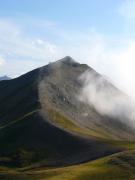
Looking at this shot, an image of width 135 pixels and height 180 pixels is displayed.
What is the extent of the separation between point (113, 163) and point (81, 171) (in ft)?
49.8

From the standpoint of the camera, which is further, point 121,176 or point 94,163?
point 94,163

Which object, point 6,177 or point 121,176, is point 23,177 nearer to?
point 6,177

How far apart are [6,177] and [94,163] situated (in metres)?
36.4

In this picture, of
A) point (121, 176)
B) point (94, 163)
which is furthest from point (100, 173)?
point (94, 163)

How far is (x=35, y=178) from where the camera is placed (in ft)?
500

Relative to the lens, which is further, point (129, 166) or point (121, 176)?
point (129, 166)

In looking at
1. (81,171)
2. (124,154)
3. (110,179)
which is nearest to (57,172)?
(81,171)

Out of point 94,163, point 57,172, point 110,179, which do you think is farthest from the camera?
point 94,163

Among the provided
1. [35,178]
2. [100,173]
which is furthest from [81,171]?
[35,178]

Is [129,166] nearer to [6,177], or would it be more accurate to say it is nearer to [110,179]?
[110,179]

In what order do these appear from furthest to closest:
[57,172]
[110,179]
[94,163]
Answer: [94,163], [57,172], [110,179]

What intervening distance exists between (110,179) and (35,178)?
79.6 feet

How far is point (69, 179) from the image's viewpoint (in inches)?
5881

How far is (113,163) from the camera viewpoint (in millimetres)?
170500
